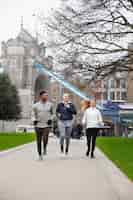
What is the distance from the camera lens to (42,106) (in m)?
12.0

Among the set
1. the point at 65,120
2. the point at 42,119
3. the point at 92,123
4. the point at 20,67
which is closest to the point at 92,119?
the point at 92,123

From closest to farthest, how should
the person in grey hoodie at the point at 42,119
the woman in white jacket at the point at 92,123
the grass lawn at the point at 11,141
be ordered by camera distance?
the person in grey hoodie at the point at 42,119, the woman in white jacket at the point at 92,123, the grass lawn at the point at 11,141

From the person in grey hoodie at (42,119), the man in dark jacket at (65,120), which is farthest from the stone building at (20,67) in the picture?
the person in grey hoodie at (42,119)

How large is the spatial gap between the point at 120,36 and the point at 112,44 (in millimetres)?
575

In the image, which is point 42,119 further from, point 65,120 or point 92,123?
point 92,123

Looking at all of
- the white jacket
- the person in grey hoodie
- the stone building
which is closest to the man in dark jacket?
the white jacket

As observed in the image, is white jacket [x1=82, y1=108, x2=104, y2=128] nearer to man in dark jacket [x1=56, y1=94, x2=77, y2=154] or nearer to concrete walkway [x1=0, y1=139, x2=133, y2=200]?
man in dark jacket [x1=56, y1=94, x2=77, y2=154]

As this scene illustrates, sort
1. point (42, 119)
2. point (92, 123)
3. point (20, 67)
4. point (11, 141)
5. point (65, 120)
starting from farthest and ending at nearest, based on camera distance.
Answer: point (20, 67) < point (11, 141) < point (65, 120) < point (92, 123) < point (42, 119)

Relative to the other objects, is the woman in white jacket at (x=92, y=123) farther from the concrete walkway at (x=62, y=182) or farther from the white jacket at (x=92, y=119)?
the concrete walkway at (x=62, y=182)

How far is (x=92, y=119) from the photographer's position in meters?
12.8

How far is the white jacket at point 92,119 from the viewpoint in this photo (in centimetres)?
1277

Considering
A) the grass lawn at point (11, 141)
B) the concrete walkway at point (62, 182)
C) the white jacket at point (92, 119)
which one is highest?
the white jacket at point (92, 119)

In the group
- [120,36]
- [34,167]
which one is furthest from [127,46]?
[34,167]

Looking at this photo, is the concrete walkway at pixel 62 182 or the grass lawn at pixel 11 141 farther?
the grass lawn at pixel 11 141
